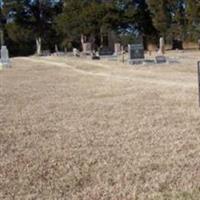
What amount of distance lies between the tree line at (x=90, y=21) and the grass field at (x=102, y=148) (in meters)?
42.2

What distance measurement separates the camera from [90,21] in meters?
68.5

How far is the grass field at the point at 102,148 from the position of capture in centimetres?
628

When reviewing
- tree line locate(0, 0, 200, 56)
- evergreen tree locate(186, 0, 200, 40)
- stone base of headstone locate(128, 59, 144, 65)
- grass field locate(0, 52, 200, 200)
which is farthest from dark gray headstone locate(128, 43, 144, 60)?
tree line locate(0, 0, 200, 56)

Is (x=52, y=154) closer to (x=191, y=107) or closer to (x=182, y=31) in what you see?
(x=191, y=107)

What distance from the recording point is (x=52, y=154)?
803 cm

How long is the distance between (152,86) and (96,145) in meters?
9.30

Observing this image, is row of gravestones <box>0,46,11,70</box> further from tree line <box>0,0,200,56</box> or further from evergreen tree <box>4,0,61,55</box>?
evergreen tree <box>4,0,61,55</box>

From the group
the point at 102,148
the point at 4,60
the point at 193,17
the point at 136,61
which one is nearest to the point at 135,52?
the point at 136,61

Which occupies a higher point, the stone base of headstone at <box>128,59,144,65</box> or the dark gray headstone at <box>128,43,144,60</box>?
the dark gray headstone at <box>128,43,144,60</box>

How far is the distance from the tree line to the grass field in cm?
4224

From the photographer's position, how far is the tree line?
60.2 m

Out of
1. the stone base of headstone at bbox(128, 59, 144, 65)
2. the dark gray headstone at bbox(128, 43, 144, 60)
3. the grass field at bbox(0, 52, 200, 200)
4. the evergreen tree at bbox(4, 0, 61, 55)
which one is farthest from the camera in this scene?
the evergreen tree at bbox(4, 0, 61, 55)

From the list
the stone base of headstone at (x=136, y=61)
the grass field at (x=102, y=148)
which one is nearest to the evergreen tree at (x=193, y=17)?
the stone base of headstone at (x=136, y=61)

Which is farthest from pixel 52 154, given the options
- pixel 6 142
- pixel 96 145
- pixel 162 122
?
pixel 162 122
